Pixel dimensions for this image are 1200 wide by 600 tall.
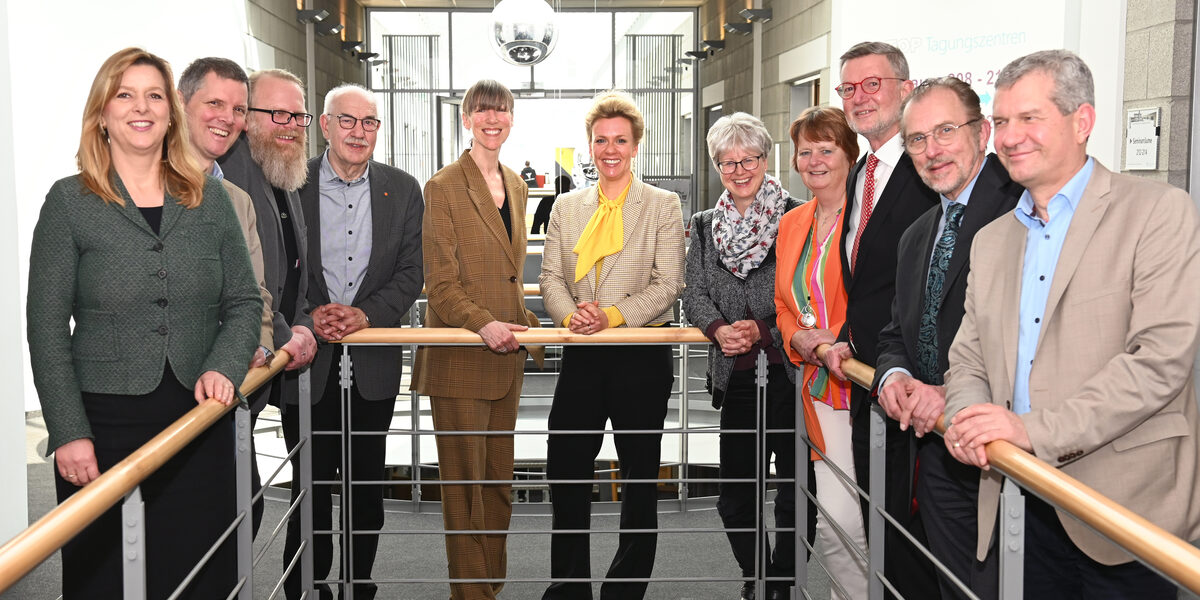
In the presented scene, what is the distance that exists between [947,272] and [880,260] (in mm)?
381

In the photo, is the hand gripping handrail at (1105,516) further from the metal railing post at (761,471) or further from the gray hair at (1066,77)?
the metal railing post at (761,471)

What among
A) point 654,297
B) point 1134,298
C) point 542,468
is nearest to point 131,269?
point 654,297

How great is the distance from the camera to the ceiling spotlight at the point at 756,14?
10.1 metres

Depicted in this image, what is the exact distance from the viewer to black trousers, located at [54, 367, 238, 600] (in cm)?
203

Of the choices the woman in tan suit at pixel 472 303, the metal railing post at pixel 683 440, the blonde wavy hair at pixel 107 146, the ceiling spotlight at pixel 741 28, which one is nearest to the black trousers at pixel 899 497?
the woman in tan suit at pixel 472 303

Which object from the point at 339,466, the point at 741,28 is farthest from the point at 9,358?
the point at 741,28

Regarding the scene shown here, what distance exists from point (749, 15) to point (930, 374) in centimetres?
873

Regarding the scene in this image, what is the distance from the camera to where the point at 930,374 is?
85.9 inches

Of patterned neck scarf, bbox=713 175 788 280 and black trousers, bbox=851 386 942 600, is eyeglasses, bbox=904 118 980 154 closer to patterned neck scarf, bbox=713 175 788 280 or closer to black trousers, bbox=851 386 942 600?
black trousers, bbox=851 386 942 600

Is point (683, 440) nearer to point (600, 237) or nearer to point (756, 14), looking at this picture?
point (600, 237)

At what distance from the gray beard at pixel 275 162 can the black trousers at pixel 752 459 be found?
1.42 m

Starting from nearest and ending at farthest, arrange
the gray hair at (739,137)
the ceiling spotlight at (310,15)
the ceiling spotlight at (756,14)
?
the gray hair at (739,137)
the ceiling spotlight at (756,14)
the ceiling spotlight at (310,15)

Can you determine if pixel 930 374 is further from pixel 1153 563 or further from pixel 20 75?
pixel 20 75

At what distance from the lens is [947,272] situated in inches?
83.2
